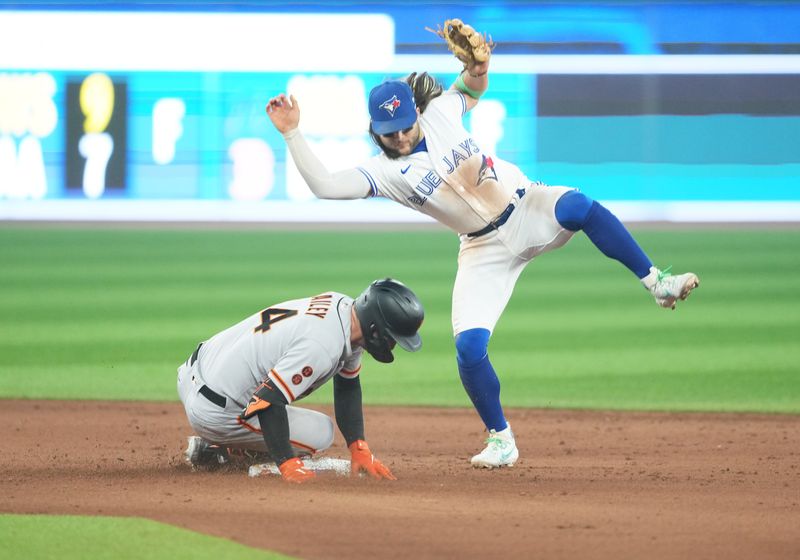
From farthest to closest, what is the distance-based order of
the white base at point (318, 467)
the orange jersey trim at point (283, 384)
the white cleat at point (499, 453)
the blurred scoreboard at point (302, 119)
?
the blurred scoreboard at point (302, 119)
the white cleat at point (499, 453)
the white base at point (318, 467)
the orange jersey trim at point (283, 384)

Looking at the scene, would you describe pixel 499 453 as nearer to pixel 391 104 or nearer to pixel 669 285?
pixel 669 285

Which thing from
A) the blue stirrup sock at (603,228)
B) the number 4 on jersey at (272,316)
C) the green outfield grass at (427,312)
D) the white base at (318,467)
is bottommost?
the green outfield grass at (427,312)

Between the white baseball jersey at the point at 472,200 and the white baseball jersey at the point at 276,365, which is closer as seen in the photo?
the white baseball jersey at the point at 276,365

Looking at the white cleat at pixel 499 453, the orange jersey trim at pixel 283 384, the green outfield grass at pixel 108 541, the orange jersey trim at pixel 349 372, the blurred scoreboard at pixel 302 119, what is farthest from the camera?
the blurred scoreboard at pixel 302 119

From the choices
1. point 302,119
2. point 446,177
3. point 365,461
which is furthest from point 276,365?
point 302,119

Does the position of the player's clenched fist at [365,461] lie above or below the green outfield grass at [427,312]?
above

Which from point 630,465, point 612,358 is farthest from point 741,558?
point 612,358

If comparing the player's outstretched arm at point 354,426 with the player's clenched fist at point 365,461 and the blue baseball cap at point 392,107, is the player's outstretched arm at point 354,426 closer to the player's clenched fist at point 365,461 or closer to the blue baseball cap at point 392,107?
the player's clenched fist at point 365,461

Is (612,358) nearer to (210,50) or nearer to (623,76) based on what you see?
(623,76)

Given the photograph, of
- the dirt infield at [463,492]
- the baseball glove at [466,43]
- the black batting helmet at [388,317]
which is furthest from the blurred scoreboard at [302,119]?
the black batting helmet at [388,317]
